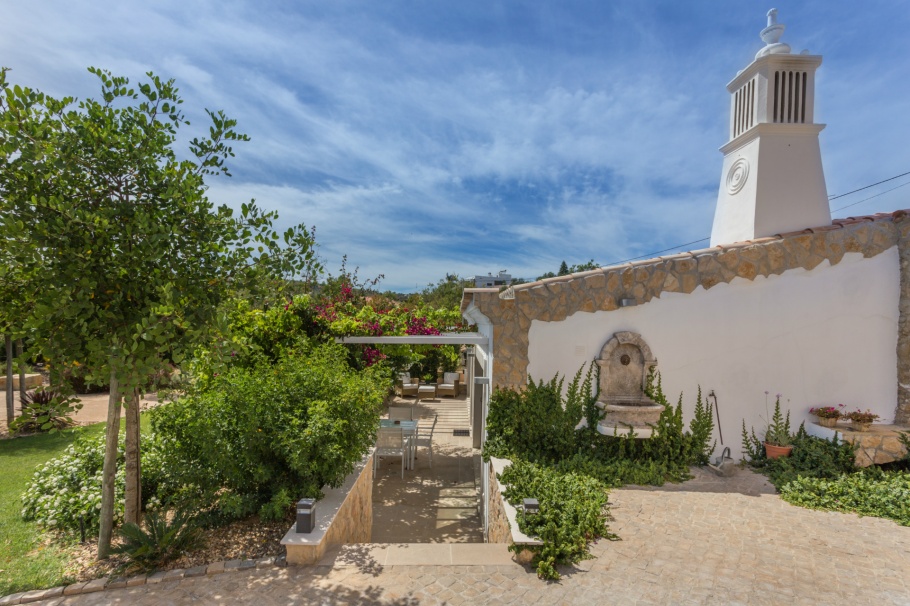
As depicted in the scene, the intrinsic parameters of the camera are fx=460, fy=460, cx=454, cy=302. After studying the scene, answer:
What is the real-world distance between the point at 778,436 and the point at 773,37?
899 centimetres

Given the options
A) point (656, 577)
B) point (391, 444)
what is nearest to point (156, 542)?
point (656, 577)

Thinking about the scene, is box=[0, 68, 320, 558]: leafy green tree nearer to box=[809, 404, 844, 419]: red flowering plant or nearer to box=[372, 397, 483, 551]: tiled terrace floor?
box=[372, 397, 483, 551]: tiled terrace floor

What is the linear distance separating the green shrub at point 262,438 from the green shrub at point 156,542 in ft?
1.50

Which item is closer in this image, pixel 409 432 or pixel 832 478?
pixel 832 478

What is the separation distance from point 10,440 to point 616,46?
1732cm

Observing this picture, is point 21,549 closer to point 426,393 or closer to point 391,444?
point 391,444

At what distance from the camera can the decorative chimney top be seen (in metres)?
10.5

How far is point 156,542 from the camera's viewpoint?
5398 mm

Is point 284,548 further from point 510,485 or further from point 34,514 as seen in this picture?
point 34,514

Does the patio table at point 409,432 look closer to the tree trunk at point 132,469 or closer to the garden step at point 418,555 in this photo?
the garden step at point 418,555

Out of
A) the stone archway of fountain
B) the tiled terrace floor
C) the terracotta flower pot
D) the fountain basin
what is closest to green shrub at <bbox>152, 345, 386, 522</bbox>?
the tiled terrace floor

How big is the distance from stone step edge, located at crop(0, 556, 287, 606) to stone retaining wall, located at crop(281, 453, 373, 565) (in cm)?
26

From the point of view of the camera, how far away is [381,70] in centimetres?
915

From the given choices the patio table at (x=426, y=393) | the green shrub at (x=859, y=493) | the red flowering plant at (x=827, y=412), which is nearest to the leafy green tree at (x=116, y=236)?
the green shrub at (x=859, y=493)
